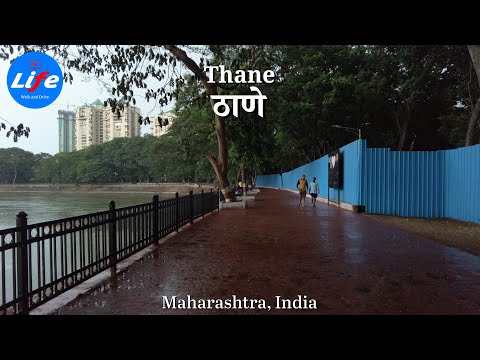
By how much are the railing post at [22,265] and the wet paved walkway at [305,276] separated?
0.44 m

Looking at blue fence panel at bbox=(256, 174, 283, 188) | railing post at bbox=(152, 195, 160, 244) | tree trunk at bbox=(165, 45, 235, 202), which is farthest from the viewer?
blue fence panel at bbox=(256, 174, 283, 188)

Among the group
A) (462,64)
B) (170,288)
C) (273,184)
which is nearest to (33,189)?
(273,184)

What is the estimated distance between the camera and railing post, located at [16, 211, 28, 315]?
13.9 ft

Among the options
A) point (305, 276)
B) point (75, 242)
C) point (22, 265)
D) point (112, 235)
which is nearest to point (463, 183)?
point (305, 276)

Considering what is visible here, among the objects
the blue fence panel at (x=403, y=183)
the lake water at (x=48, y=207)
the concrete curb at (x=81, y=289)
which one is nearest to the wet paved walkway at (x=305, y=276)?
the concrete curb at (x=81, y=289)

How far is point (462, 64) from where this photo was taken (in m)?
26.0

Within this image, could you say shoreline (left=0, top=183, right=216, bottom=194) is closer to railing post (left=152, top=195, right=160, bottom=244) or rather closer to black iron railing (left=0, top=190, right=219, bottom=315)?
black iron railing (left=0, top=190, right=219, bottom=315)

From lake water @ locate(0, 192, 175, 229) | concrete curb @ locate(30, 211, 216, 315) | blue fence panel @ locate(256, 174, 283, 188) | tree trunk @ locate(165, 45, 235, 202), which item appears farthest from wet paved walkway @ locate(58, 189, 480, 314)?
blue fence panel @ locate(256, 174, 283, 188)

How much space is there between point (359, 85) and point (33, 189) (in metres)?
83.5

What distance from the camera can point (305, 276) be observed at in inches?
235

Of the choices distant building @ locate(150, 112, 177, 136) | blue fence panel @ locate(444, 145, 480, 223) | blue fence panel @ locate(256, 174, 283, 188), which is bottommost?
blue fence panel @ locate(256, 174, 283, 188)

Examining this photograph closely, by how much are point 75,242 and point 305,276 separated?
335cm

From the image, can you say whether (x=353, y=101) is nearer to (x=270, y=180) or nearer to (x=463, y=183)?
(x=463, y=183)
